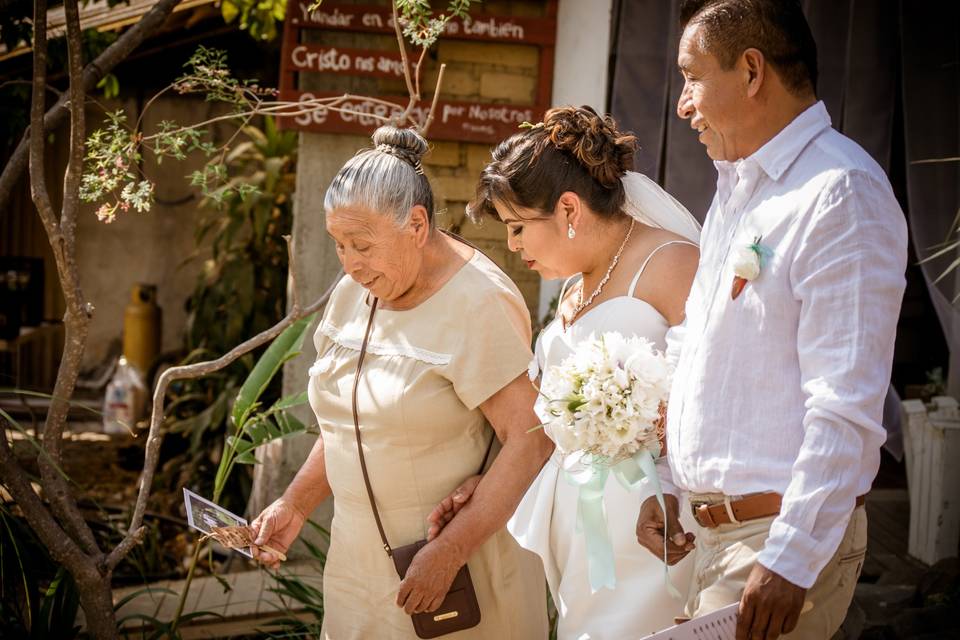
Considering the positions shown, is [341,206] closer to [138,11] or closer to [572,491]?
[572,491]

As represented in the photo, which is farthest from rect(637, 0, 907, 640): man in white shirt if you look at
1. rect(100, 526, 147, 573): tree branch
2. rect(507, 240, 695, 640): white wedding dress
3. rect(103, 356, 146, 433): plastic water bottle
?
rect(103, 356, 146, 433): plastic water bottle

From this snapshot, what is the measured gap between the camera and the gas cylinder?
34.2 feet

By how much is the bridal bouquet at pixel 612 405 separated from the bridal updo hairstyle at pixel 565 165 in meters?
0.59

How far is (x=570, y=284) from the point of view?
3.26 m

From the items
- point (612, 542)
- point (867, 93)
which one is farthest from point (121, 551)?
point (867, 93)

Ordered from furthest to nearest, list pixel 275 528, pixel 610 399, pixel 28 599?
pixel 28 599
pixel 275 528
pixel 610 399

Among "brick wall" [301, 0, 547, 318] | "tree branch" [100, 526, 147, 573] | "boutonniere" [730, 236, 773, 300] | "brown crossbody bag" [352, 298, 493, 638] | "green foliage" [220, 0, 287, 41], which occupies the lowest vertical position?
"tree branch" [100, 526, 147, 573]

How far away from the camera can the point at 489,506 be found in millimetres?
2662

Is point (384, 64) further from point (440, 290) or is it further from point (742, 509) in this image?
point (742, 509)

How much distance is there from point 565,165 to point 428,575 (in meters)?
1.10

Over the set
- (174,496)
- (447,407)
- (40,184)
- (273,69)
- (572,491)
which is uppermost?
(273,69)

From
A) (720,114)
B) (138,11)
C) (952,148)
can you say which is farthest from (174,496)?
(720,114)

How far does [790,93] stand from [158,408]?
2226 millimetres

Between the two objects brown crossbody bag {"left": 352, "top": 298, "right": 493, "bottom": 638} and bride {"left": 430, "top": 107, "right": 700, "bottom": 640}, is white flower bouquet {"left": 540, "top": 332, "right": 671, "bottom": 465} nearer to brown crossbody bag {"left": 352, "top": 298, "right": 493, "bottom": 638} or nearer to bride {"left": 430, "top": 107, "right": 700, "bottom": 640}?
bride {"left": 430, "top": 107, "right": 700, "bottom": 640}
